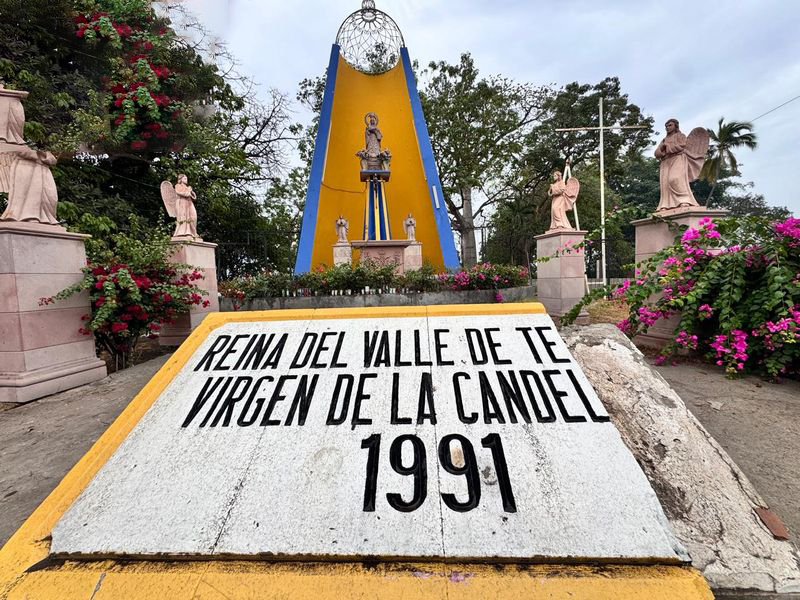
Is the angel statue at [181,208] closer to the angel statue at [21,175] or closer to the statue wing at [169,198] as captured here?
the statue wing at [169,198]

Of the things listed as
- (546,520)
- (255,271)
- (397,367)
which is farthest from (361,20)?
(546,520)

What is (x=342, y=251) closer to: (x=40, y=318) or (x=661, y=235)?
(x=40, y=318)

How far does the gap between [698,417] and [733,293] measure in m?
1.70

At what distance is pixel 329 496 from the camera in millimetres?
1684

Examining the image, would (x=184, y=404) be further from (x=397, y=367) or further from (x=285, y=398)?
(x=397, y=367)

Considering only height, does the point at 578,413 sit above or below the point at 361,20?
below

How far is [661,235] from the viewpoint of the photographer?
5.20 m

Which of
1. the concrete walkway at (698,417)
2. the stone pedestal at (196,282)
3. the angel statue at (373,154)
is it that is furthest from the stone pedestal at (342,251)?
the concrete walkway at (698,417)

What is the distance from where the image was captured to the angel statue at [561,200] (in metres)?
8.08

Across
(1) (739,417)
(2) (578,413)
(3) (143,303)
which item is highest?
(3) (143,303)

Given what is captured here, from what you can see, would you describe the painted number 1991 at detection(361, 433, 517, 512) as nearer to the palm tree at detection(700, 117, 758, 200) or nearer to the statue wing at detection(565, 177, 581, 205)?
the statue wing at detection(565, 177, 581, 205)

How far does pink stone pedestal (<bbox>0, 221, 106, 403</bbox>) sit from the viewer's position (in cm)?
386

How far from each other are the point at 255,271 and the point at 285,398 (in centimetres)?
1175

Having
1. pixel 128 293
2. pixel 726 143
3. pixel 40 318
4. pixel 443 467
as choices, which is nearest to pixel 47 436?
pixel 40 318
